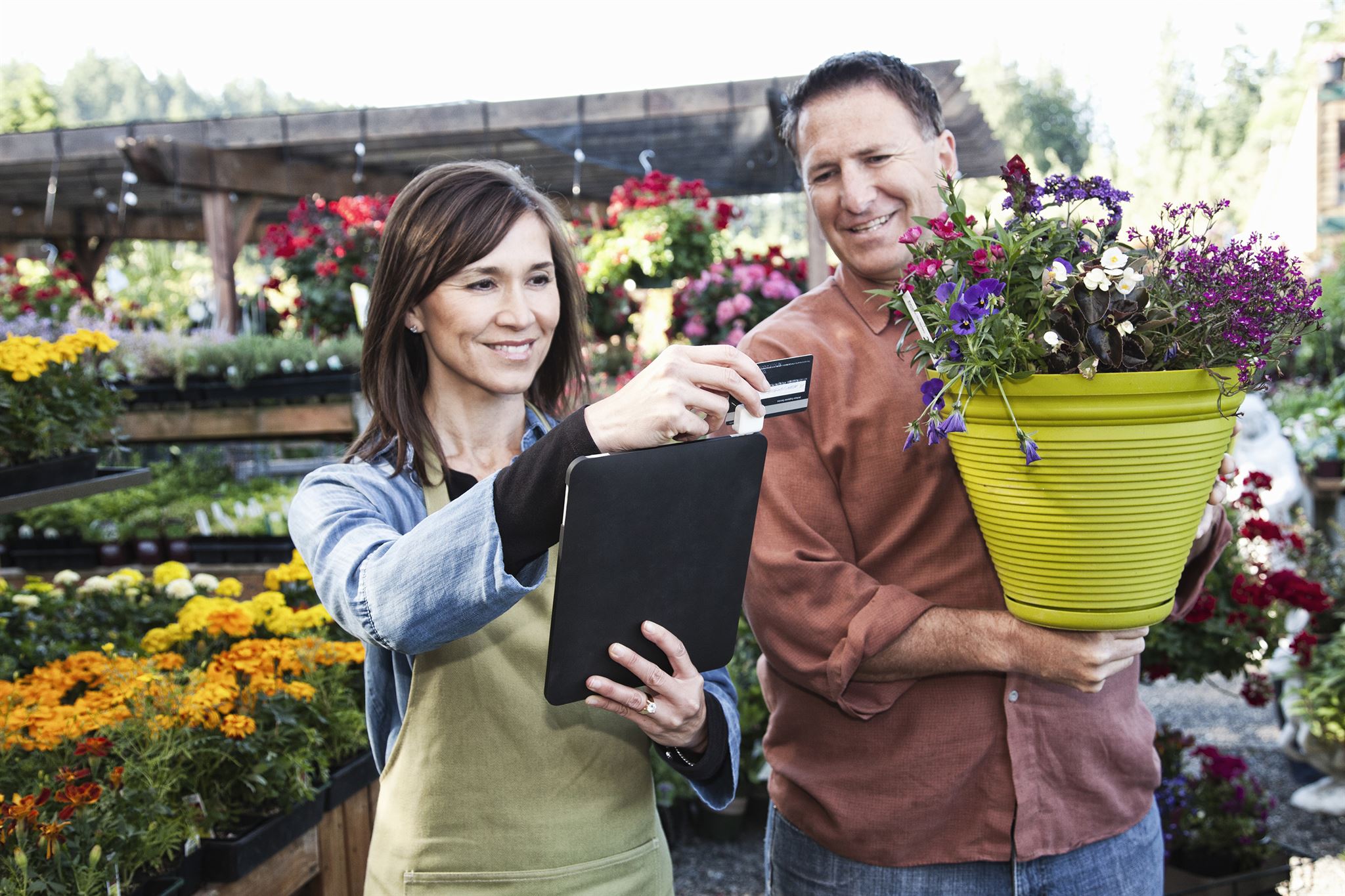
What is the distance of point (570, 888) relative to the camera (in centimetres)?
108

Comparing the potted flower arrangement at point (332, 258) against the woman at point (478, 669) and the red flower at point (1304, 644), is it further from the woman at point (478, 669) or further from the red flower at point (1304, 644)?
the red flower at point (1304, 644)

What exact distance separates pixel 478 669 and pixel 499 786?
128mm

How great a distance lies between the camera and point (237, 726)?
5.52ft

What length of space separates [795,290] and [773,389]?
4.08m

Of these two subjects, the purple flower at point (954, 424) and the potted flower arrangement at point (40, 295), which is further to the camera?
the potted flower arrangement at point (40, 295)

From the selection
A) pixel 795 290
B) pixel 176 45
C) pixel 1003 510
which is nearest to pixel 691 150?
pixel 795 290

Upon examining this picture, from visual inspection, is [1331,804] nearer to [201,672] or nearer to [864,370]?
[864,370]

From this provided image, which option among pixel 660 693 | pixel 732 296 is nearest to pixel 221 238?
pixel 732 296

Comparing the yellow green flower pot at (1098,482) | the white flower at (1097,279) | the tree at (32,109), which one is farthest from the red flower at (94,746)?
the tree at (32,109)

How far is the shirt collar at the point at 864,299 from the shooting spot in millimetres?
1279

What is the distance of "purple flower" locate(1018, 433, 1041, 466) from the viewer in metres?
0.87

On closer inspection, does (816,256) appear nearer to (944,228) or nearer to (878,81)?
(878,81)

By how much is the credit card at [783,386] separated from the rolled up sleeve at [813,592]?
0.31 m

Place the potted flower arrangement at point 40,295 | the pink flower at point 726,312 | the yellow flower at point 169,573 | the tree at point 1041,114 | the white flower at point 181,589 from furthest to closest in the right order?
the tree at point 1041,114
the potted flower arrangement at point 40,295
the pink flower at point 726,312
the yellow flower at point 169,573
the white flower at point 181,589
